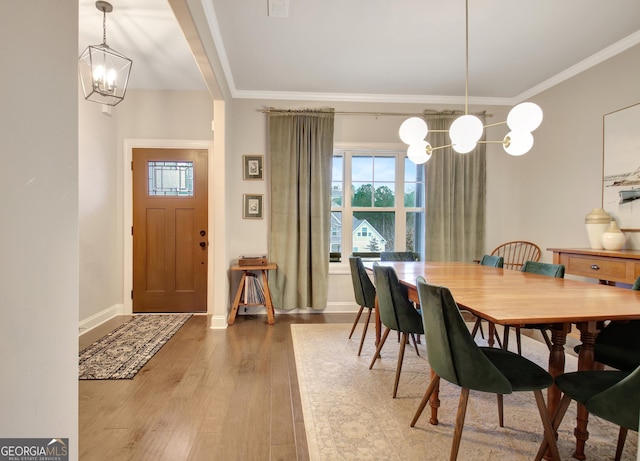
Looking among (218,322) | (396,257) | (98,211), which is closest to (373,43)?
(396,257)

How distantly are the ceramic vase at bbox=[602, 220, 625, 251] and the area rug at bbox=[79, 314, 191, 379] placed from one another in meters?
3.87

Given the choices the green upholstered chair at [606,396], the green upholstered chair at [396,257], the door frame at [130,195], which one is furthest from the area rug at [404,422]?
the door frame at [130,195]

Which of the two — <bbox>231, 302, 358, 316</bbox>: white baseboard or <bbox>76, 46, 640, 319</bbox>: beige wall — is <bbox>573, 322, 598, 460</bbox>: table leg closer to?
<bbox>76, 46, 640, 319</bbox>: beige wall

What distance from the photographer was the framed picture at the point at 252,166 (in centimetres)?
414

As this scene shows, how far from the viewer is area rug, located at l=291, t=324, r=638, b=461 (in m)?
1.62

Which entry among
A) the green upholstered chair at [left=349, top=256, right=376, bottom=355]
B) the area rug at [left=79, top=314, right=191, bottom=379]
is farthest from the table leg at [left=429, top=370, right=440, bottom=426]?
the area rug at [left=79, top=314, right=191, bottom=379]

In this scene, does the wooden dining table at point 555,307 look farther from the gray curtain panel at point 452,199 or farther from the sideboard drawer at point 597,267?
the gray curtain panel at point 452,199

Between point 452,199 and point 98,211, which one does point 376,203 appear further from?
point 98,211

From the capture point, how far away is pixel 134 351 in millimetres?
2895

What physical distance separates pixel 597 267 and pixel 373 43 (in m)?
2.69

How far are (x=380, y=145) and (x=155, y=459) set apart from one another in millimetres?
3796

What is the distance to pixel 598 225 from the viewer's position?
2.92 m

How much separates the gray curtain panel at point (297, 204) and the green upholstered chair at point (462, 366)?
2588mm

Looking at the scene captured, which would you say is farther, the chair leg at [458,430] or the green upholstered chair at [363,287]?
the green upholstered chair at [363,287]
